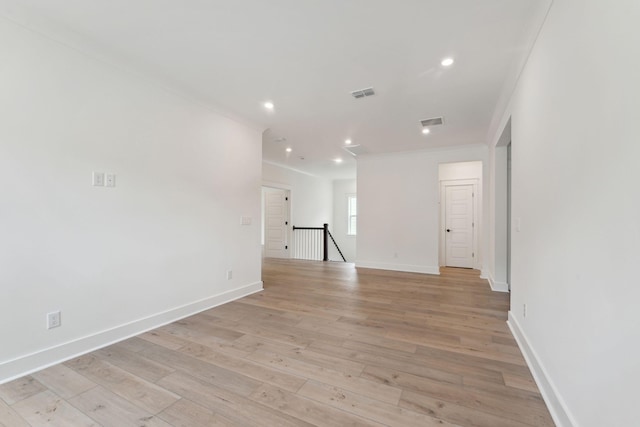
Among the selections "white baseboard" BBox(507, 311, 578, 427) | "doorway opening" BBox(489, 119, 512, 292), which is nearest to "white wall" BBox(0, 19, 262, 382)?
"white baseboard" BBox(507, 311, 578, 427)

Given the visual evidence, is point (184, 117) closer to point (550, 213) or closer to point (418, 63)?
point (418, 63)

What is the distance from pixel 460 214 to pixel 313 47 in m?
5.42

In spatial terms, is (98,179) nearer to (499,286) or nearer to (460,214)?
(499,286)

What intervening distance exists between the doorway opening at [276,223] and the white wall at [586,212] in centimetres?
613

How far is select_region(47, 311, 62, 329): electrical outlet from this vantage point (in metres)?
2.07

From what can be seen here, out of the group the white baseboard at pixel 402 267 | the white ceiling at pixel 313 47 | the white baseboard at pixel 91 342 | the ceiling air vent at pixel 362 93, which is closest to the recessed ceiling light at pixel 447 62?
the white ceiling at pixel 313 47

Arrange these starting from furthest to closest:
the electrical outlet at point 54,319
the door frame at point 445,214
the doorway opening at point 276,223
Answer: the doorway opening at point 276,223 → the door frame at point 445,214 → the electrical outlet at point 54,319

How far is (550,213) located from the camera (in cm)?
169

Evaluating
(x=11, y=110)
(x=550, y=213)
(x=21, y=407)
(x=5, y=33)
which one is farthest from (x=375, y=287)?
(x=5, y=33)

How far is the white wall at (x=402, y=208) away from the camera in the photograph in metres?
5.45

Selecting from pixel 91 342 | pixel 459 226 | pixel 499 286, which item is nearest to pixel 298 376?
pixel 91 342

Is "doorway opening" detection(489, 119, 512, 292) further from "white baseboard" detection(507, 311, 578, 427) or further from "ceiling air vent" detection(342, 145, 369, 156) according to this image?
"ceiling air vent" detection(342, 145, 369, 156)

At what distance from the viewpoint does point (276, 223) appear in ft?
25.7

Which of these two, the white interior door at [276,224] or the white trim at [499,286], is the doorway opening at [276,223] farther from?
the white trim at [499,286]
